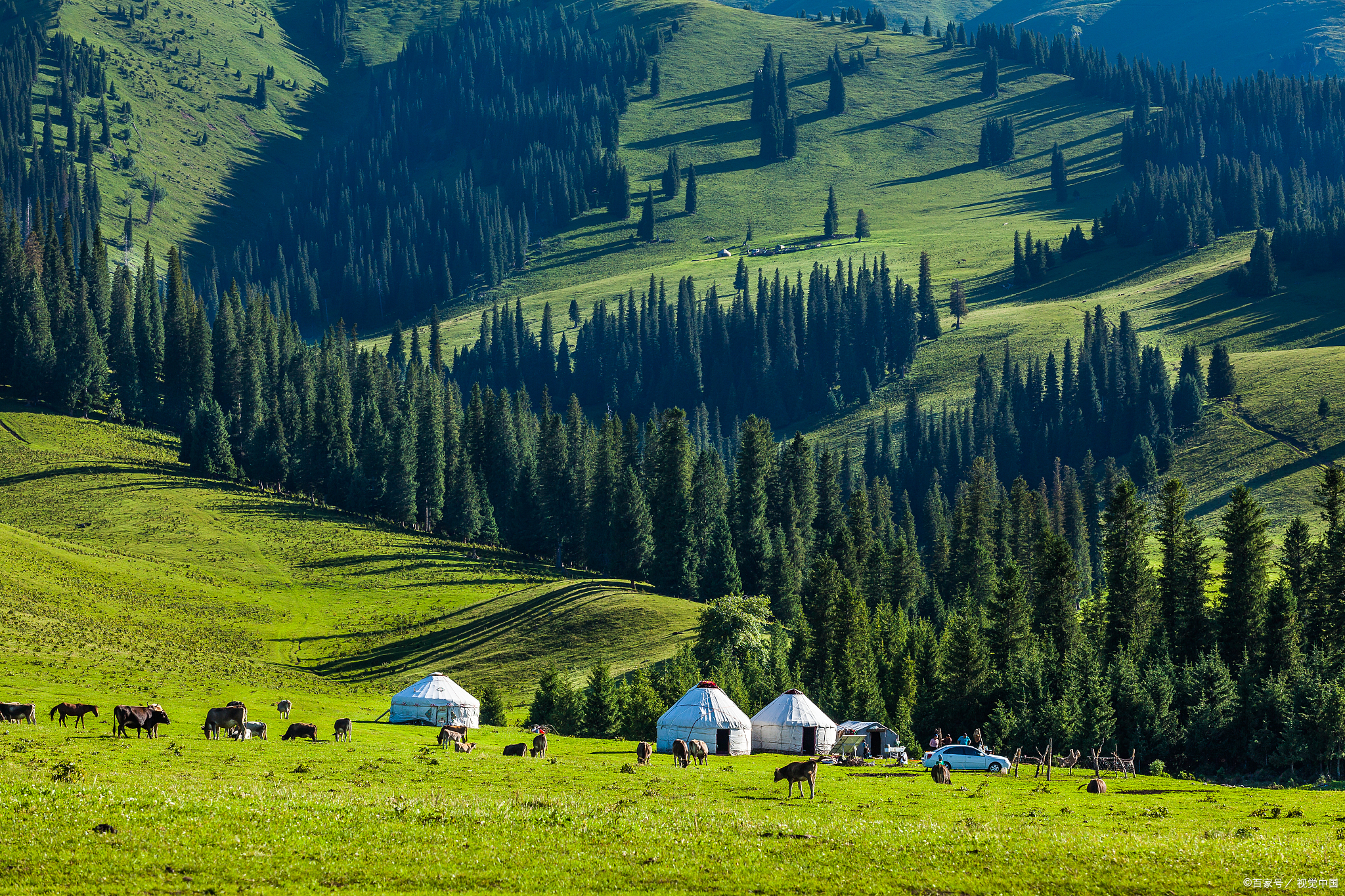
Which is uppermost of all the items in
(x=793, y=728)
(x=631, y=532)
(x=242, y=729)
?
(x=631, y=532)

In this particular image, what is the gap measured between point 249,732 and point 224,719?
2165 millimetres

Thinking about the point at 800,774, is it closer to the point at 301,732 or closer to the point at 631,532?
the point at 301,732

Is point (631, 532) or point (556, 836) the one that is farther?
point (631, 532)

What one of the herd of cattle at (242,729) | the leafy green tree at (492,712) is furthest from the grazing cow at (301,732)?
the leafy green tree at (492,712)

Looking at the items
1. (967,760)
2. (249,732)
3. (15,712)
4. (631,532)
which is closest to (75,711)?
(15,712)

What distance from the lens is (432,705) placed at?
80375 mm

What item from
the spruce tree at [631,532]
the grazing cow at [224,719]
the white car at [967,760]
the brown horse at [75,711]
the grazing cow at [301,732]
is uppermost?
the spruce tree at [631,532]

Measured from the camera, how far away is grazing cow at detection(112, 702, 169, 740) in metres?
51.5

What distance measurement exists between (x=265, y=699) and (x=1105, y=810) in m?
54.9

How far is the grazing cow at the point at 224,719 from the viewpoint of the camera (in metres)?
55.2

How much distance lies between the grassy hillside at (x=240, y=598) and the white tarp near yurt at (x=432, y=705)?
237 inches

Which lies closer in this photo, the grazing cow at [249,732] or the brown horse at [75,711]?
the brown horse at [75,711]

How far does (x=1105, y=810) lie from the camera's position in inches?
1729

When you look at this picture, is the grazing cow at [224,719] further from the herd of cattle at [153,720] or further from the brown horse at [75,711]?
the brown horse at [75,711]
